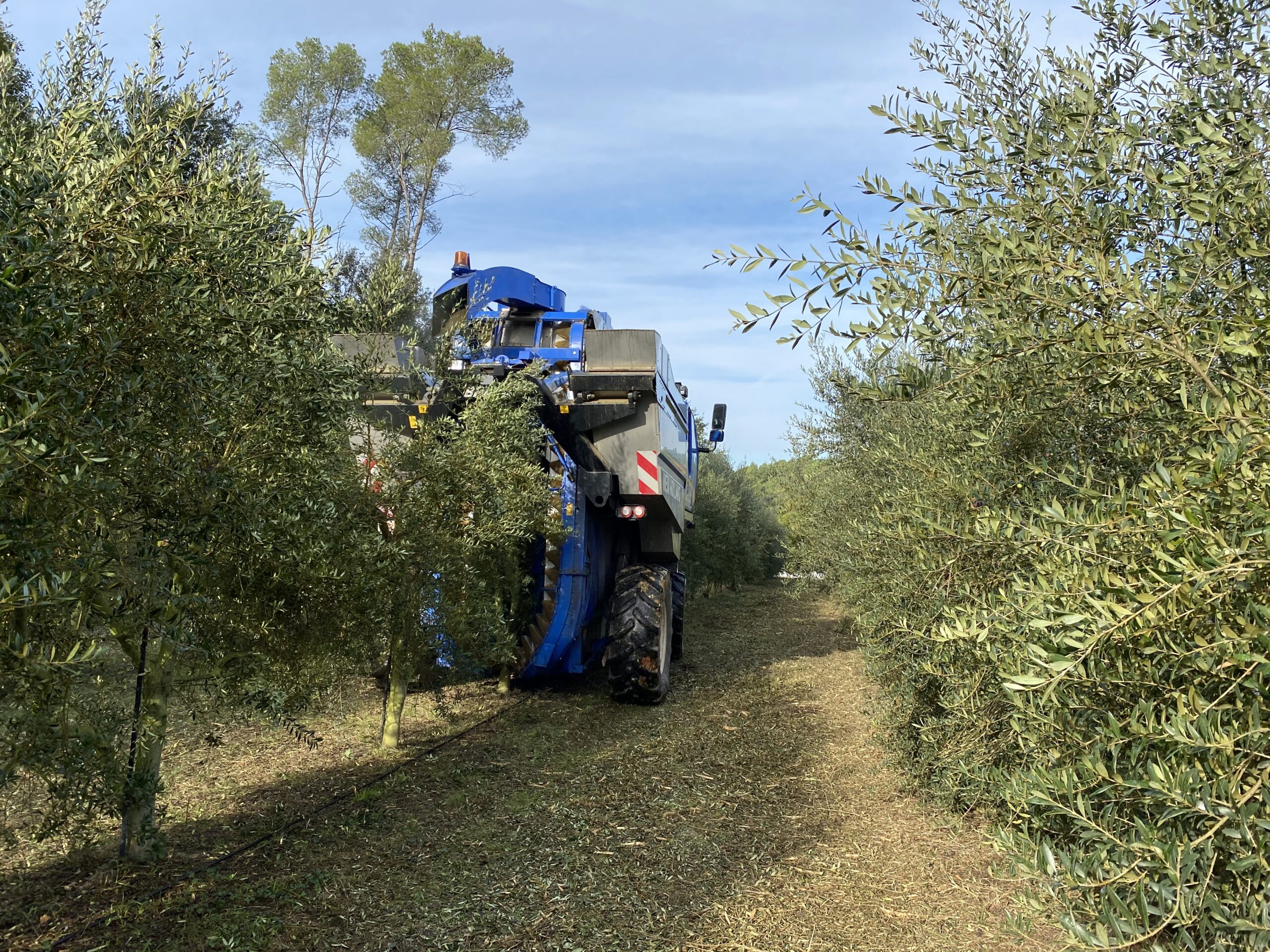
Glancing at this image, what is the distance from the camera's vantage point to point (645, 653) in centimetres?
875

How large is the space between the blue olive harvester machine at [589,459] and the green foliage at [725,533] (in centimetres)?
943

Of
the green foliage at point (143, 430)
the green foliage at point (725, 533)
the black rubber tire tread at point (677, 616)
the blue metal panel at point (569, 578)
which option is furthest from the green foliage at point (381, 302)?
the green foliage at point (725, 533)

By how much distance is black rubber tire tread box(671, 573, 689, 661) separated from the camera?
446 inches

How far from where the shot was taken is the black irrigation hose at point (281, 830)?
382cm

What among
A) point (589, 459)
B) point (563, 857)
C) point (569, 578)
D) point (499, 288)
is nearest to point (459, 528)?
point (569, 578)

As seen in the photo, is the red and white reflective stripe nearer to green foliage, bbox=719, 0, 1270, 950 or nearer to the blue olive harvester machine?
the blue olive harvester machine

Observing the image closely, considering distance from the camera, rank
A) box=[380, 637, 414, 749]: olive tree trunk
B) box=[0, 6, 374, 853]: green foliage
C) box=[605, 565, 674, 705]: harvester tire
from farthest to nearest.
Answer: box=[605, 565, 674, 705]: harvester tire, box=[380, 637, 414, 749]: olive tree trunk, box=[0, 6, 374, 853]: green foliage

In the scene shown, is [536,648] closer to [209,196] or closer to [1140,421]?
[209,196]

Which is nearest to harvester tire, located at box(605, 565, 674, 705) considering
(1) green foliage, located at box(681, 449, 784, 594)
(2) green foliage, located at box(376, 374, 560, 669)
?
(2) green foliage, located at box(376, 374, 560, 669)

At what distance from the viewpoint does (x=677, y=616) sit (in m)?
11.5

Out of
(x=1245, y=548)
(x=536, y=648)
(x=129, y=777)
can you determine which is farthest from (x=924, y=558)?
(x=536, y=648)

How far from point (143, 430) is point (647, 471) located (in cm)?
577

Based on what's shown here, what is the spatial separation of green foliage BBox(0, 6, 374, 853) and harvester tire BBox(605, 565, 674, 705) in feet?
13.1

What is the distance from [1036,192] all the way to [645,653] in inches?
260
